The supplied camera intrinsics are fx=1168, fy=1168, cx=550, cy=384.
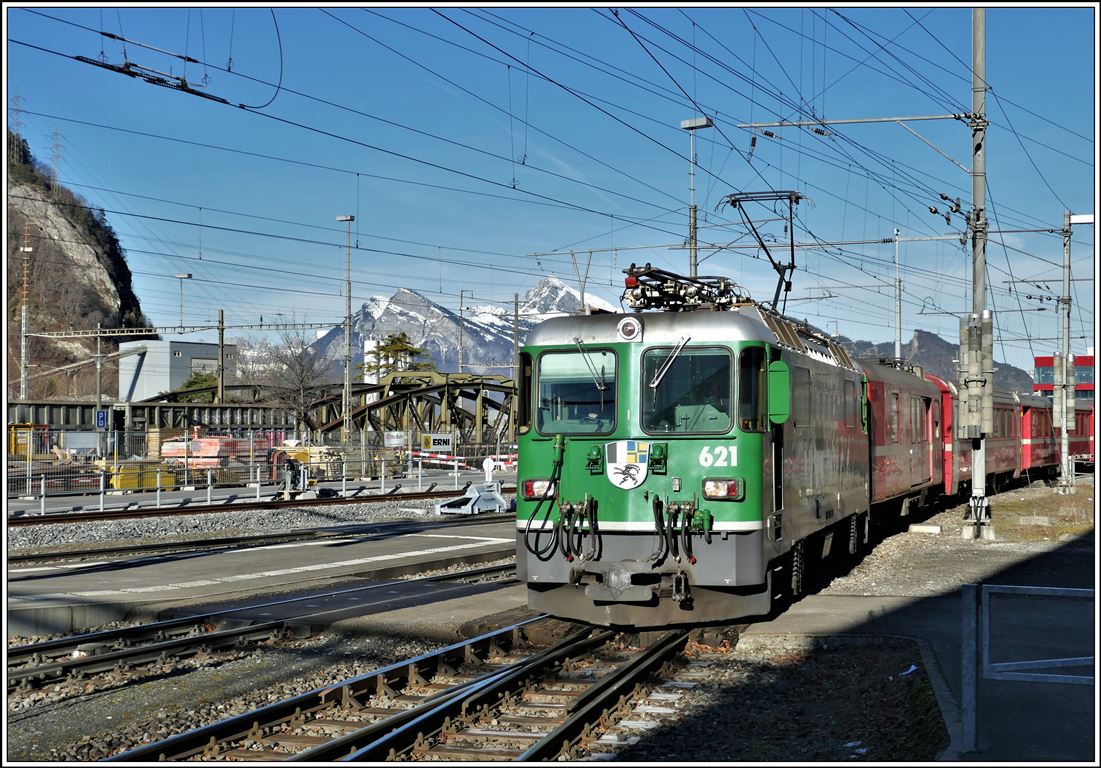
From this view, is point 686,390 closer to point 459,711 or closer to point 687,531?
point 687,531

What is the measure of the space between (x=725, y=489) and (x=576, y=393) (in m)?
1.85

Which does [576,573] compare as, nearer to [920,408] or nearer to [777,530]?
[777,530]

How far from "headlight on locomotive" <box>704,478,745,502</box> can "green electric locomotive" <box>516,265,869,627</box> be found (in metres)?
0.01

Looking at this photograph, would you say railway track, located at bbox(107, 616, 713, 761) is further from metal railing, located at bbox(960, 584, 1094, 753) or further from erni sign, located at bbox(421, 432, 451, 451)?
erni sign, located at bbox(421, 432, 451, 451)

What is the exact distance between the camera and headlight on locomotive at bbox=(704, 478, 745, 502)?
36.6ft

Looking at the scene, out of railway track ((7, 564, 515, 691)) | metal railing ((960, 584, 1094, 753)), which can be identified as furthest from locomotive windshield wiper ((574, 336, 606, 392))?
metal railing ((960, 584, 1094, 753))

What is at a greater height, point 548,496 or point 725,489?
point 725,489

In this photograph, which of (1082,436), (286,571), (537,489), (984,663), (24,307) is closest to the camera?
(984,663)

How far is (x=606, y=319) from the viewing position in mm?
11992

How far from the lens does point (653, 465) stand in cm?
1138

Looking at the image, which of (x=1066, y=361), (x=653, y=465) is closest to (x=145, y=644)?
(x=653, y=465)

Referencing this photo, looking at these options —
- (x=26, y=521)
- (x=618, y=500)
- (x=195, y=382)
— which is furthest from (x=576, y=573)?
(x=195, y=382)

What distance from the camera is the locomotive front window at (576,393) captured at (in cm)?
1177

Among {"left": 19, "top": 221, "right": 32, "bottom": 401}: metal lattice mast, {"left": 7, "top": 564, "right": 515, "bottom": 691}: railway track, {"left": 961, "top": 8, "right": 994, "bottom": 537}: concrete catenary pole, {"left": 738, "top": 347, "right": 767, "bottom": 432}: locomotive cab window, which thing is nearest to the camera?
{"left": 7, "top": 564, "right": 515, "bottom": 691}: railway track
